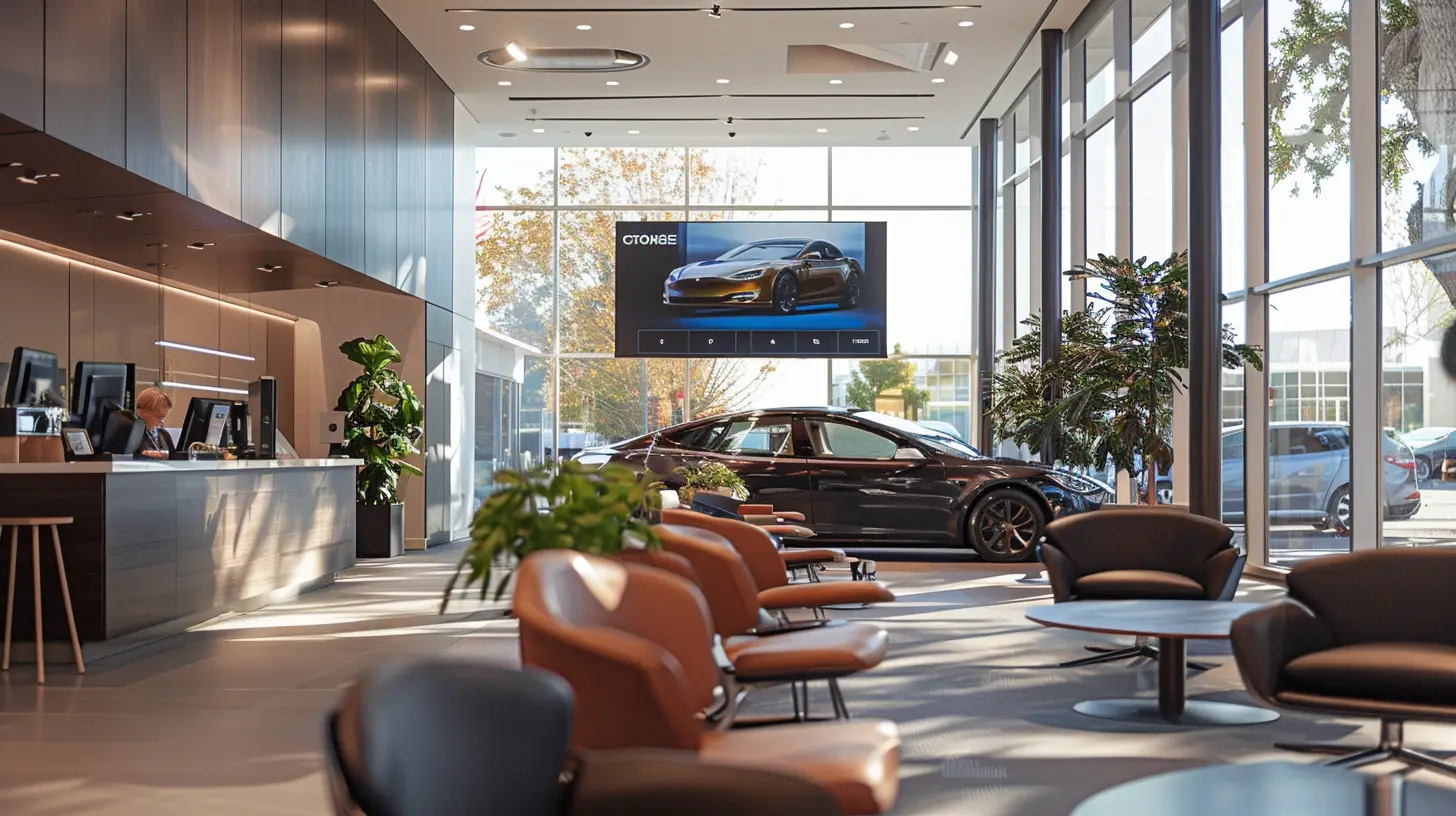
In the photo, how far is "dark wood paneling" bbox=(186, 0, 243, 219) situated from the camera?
24.6ft

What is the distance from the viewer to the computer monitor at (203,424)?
8180 millimetres

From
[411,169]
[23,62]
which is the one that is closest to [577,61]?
[411,169]

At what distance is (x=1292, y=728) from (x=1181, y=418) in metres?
6.38

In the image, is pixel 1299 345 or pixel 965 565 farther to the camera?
pixel 965 565

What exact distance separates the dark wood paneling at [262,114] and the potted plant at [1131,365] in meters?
5.39

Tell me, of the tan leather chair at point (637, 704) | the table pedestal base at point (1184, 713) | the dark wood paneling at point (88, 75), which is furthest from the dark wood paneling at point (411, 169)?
the tan leather chair at point (637, 704)

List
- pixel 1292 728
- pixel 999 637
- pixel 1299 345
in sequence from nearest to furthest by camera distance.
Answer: pixel 1292 728
pixel 999 637
pixel 1299 345

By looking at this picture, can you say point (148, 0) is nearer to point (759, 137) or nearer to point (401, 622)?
point (401, 622)

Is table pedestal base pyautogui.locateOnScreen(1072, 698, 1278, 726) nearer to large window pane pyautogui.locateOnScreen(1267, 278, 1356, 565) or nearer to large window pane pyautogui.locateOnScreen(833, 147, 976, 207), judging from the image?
large window pane pyautogui.locateOnScreen(1267, 278, 1356, 565)

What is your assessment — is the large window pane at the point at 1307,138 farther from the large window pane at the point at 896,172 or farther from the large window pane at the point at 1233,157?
the large window pane at the point at 896,172

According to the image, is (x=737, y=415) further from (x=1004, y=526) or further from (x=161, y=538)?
(x=161, y=538)

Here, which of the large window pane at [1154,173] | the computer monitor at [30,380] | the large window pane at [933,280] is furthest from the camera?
the large window pane at [933,280]

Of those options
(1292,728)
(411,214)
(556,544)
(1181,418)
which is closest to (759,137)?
(411,214)

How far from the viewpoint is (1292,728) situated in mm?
4547
